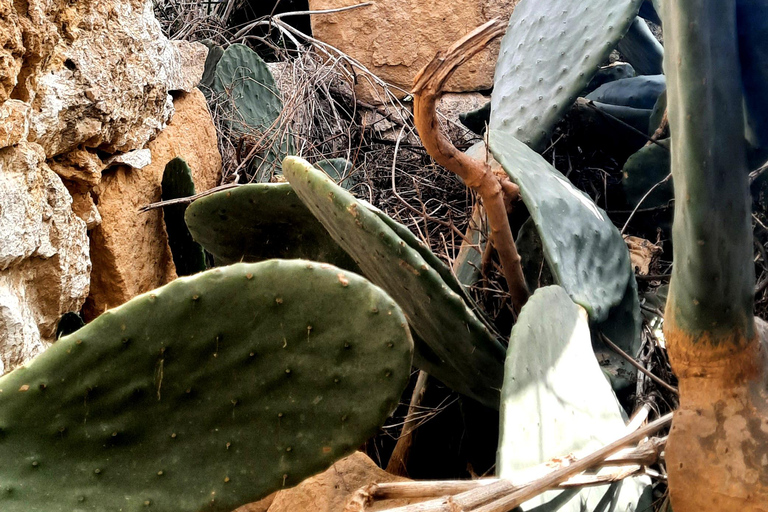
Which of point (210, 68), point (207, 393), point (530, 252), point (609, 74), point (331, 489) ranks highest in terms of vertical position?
point (210, 68)

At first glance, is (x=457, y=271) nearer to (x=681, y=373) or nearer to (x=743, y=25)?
(x=681, y=373)

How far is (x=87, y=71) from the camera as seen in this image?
3.29ft

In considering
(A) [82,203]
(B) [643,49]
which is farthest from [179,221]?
(B) [643,49]

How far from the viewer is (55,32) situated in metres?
0.91

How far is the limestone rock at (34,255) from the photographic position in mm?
819

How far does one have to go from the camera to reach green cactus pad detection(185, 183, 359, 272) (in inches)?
41.7

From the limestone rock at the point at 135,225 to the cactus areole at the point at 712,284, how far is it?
0.91 metres

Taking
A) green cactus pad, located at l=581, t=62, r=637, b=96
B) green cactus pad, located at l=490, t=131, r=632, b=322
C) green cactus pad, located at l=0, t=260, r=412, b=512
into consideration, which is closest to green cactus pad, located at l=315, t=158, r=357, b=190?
green cactus pad, located at l=490, t=131, r=632, b=322

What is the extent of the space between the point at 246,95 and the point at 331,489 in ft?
4.10

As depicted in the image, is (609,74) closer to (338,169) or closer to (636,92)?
(636,92)

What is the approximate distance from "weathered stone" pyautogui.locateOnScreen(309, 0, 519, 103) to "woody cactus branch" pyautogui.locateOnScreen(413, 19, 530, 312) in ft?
4.84

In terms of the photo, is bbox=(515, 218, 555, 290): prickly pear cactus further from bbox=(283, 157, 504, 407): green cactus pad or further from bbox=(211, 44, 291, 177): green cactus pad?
bbox=(211, 44, 291, 177): green cactus pad

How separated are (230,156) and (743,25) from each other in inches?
54.1

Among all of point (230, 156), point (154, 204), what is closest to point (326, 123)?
point (230, 156)
